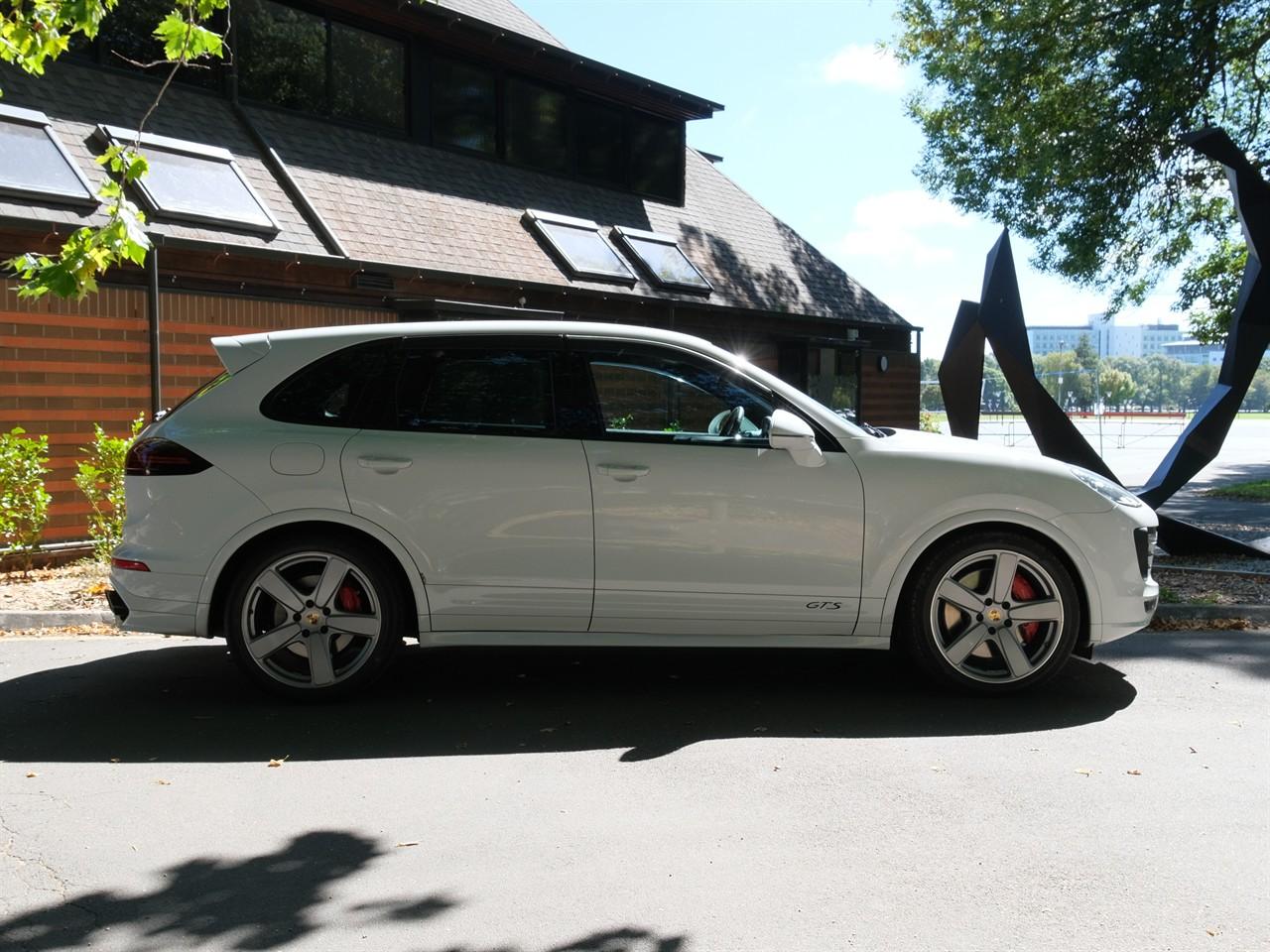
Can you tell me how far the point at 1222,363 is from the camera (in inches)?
378

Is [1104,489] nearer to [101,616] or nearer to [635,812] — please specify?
[635,812]

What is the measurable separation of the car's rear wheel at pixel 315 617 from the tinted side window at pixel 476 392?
70 cm

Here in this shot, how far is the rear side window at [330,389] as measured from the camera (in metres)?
5.36

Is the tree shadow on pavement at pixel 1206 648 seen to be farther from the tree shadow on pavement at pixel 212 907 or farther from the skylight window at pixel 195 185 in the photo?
the skylight window at pixel 195 185

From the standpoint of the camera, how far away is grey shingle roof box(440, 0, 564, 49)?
16328mm

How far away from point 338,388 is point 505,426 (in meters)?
0.79

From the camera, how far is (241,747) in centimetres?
477

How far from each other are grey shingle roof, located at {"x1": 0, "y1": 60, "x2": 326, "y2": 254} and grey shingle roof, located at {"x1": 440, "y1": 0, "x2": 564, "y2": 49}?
159 inches

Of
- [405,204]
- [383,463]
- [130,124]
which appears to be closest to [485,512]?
[383,463]

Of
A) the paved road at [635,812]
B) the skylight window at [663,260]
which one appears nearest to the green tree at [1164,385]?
the skylight window at [663,260]

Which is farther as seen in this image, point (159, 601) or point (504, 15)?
point (504, 15)

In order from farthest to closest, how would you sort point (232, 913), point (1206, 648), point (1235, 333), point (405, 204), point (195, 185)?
point (405, 204), point (195, 185), point (1235, 333), point (1206, 648), point (232, 913)

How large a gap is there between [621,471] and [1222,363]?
21.6 ft

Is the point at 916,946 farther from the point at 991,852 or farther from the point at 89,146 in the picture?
the point at 89,146
